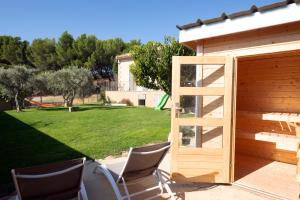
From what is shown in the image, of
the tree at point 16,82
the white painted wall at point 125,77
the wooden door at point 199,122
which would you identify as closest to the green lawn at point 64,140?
the wooden door at point 199,122

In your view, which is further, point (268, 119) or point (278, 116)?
point (268, 119)

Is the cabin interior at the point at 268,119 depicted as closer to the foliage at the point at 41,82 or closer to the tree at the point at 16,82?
the tree at the point at 16,82

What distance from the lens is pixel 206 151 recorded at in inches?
171

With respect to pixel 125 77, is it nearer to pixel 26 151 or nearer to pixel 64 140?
pixel 64 140

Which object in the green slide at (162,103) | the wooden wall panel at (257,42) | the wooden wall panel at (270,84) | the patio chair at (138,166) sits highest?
the wooden wall panel at (257,42)

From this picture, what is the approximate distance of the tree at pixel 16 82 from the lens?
15.8 m

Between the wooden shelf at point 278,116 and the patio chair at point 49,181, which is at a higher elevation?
the wooden shelf at point 278,116

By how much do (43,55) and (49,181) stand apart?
104 feet

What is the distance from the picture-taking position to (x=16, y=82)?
633 inches

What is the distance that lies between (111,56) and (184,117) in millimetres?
29264

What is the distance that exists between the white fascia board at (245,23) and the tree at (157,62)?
358 inches

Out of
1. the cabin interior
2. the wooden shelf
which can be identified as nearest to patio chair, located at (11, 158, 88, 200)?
the cabin interior

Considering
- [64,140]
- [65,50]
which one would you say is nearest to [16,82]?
[64,140]

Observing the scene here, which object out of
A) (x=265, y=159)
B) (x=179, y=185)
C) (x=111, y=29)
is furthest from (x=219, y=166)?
(x=111, y=29)
